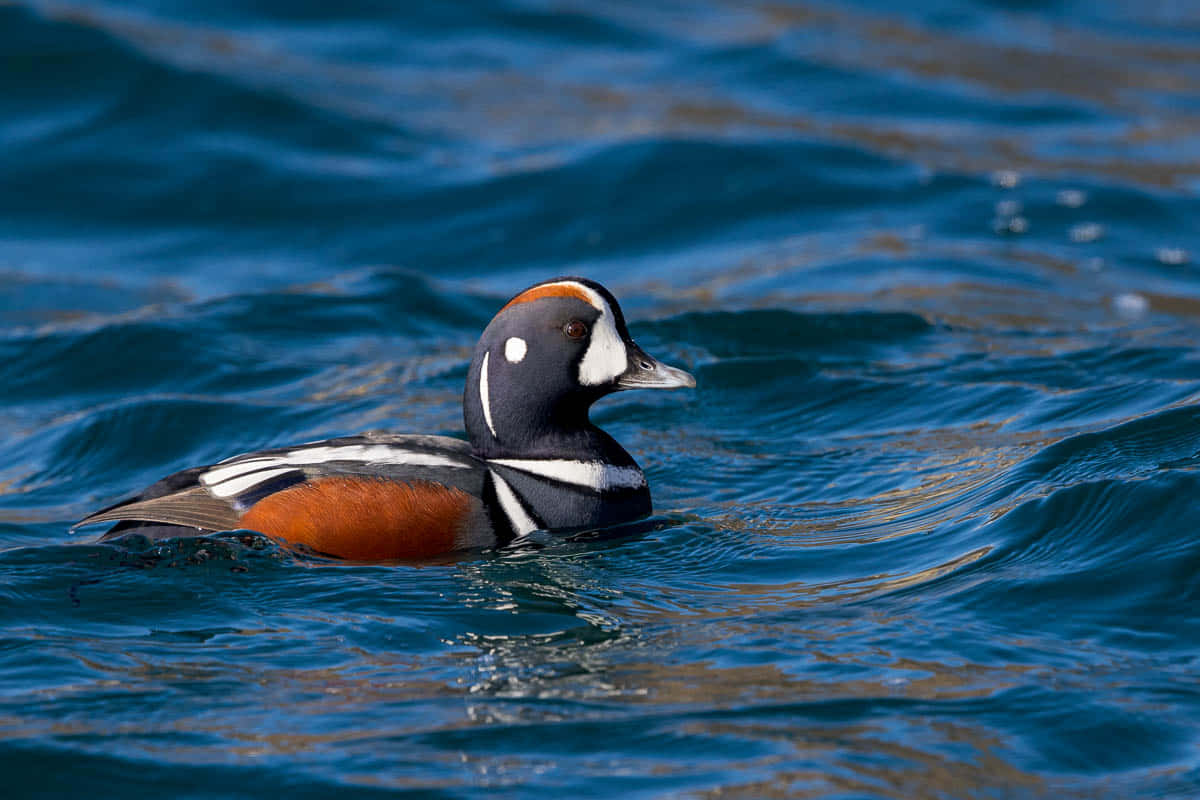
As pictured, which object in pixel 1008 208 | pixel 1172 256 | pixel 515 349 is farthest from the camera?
pixel 1008 208

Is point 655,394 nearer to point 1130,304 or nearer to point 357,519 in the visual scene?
point 357,519

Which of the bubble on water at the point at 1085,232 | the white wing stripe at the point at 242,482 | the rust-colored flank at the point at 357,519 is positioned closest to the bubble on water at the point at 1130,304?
the bubble on water at the point at 1085,232

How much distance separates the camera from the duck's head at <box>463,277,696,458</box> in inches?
265

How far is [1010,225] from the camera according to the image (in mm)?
13117

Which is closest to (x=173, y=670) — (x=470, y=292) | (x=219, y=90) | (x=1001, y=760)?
(x=1001, y=760)

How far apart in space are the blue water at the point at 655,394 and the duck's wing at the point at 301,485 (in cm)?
13

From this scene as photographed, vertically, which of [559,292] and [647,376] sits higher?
[559,292]

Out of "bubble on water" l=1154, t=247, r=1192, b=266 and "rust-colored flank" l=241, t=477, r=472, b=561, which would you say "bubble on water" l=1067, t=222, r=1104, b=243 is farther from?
"rust-colored flank" l=241, t=477, r=472, b=561

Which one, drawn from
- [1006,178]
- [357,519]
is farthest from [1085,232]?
[357,519]

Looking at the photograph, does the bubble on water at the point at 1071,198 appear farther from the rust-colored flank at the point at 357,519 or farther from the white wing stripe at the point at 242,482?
the white wing stripe at the point at 242,482

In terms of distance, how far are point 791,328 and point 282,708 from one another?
6.15m

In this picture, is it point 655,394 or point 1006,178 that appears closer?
point 655,394

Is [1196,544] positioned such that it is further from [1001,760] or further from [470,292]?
[470,292]

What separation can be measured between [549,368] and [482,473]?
0.55 metres
